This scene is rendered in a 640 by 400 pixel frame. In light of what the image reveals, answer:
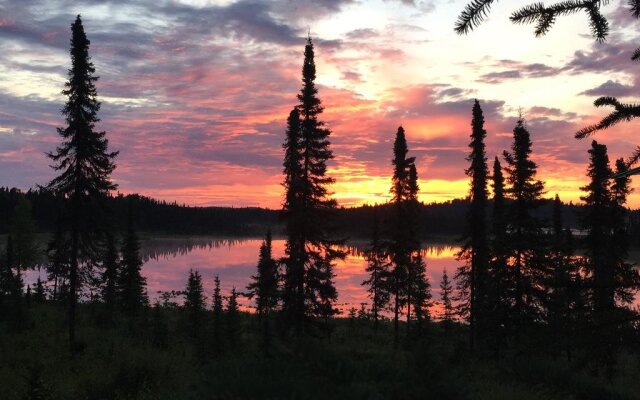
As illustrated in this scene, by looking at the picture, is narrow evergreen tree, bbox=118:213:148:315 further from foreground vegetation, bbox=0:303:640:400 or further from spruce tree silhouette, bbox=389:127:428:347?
spruce tree silhouette, bbox=389:127:428:347

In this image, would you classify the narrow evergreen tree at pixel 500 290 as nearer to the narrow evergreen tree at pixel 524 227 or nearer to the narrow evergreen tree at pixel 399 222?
the narrow evergreen tree at pixel 524 227

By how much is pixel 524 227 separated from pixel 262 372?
89.6 feet

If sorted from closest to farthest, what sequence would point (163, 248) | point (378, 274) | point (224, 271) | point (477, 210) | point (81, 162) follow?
point (81, 162), point (477, 210), point (378, 274), point (224, 271), point (163, 248)

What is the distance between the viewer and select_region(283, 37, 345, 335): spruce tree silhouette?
94.7 feet

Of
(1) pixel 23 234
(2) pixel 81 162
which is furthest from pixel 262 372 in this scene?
(1) pixel 23 234

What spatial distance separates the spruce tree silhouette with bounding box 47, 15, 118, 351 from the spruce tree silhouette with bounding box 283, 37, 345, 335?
10905 mm

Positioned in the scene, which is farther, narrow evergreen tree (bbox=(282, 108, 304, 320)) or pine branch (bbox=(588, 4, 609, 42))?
narrow evergreen tree (bbox=(282, 108, 304, 320))

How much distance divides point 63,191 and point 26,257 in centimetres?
5214

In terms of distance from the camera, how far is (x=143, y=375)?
13539 millimetres

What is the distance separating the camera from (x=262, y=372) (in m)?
6.38

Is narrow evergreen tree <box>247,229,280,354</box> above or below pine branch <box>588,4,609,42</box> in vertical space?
below

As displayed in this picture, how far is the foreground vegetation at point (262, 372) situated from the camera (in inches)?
230

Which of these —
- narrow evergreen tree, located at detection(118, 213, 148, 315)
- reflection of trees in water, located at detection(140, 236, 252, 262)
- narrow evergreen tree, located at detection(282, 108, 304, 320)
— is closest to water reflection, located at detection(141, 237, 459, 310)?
reflection of trees in water, located at detection(140, 236, 252, 262)

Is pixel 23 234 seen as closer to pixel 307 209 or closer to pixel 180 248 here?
pixel 307 209
